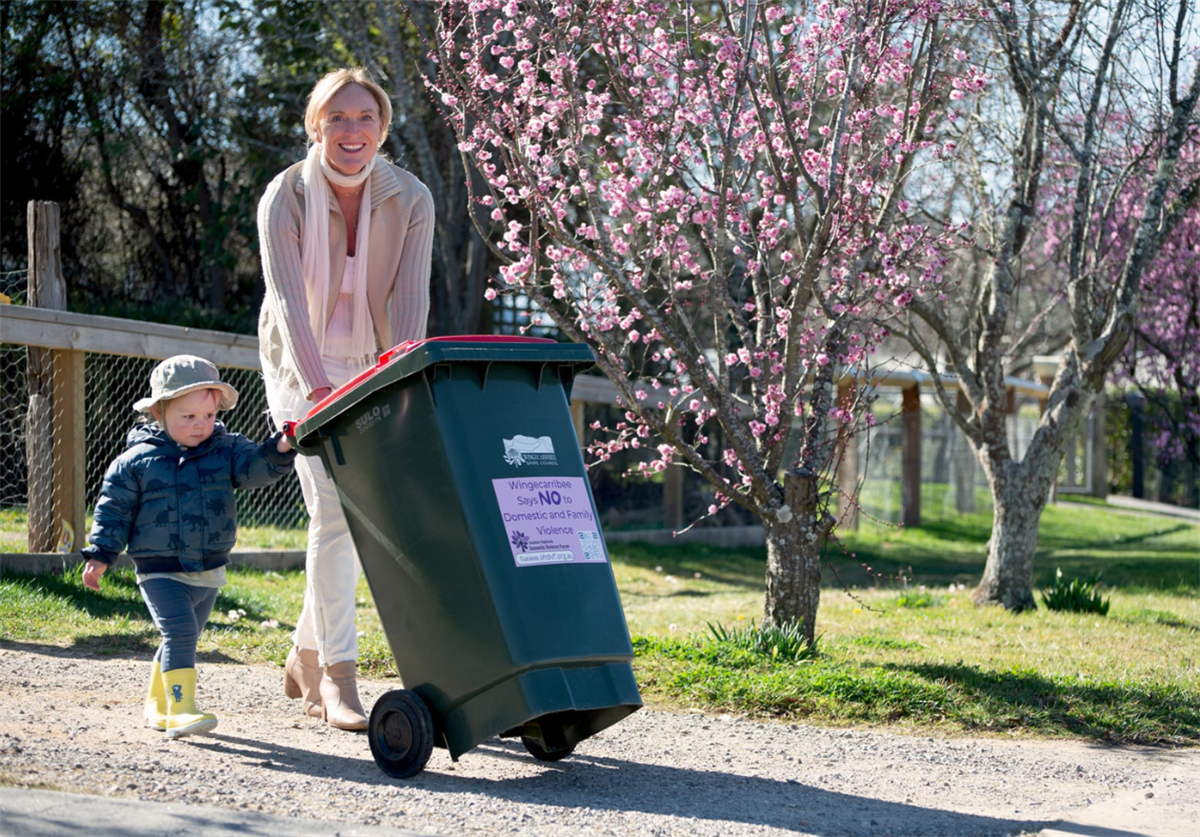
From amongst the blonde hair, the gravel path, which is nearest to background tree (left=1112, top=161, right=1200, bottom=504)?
the gravel path

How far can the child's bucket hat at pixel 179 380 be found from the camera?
12.3 feet

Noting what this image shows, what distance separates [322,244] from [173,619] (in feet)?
4.07

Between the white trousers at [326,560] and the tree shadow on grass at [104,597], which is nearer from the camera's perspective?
the white trousers at [326,560]

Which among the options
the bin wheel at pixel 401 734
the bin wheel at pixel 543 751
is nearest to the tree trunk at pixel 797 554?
the bin wheel at pixel 543 751

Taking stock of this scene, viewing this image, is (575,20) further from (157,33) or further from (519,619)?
(157,33)

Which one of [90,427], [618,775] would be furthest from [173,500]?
[90,427]

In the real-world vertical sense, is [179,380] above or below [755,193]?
below

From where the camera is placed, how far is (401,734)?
345 centimetres

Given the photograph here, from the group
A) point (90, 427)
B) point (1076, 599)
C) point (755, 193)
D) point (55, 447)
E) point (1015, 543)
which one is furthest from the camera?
point (90, 427)

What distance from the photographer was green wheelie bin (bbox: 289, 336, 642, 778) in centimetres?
Result: 330

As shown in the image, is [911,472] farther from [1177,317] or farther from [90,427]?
[90,427]

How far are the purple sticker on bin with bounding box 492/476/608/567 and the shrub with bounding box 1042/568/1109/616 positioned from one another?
4.73m

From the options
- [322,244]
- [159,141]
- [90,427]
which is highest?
[159,141]

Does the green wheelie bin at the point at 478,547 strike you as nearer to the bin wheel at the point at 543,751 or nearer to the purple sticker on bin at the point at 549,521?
the purple sticker on bin at the point at 549,521
